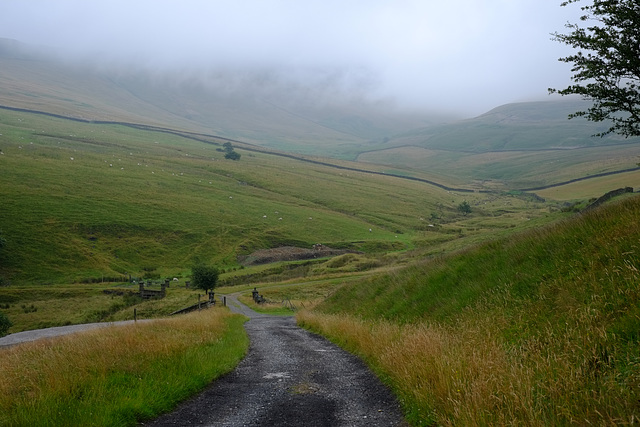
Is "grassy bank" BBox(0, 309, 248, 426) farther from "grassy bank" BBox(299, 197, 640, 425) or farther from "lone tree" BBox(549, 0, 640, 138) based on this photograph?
"lone tree" BBox(549, 0, 640, 138)

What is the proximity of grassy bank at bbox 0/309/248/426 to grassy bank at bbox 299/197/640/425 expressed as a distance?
484 centimetres

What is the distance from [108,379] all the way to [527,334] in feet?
29.6

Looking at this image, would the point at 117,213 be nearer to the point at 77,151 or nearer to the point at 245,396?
the point at 77,151

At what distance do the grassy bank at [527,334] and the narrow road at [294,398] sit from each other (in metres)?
0.63

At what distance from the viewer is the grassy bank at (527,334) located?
18.8 ft

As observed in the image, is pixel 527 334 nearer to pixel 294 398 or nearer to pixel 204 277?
pixel 294 398

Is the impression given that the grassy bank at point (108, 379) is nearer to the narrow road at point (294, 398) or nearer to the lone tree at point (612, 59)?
the narrow road at point (294, 398)

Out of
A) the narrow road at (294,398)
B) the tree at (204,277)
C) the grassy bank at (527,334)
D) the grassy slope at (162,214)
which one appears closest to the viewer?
the grassy bank at (527,334)

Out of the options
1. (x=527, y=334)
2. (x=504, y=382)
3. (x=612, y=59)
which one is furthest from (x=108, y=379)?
(x=612, y=59)

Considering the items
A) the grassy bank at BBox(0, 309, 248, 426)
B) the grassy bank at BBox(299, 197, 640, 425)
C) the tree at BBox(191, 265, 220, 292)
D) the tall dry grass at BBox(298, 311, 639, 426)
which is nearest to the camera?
the tall dry grass at BBox(298, 311, 639, 426)

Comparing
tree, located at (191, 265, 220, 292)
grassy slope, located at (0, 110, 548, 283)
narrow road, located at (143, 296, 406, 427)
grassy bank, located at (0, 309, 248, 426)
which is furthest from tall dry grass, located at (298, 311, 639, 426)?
grassy slope, located at (0, 110, 548, 283)

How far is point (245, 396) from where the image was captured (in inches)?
395

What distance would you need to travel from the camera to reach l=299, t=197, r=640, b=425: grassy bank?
225 inches

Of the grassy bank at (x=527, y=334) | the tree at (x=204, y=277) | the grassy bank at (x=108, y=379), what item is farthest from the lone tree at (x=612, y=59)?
the tree at (x=204, y=277)
